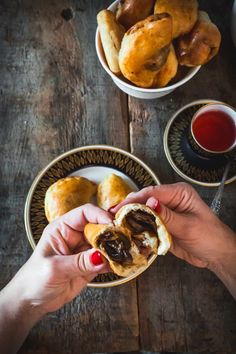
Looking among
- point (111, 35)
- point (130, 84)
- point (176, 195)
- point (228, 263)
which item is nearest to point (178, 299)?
point (228, 263)

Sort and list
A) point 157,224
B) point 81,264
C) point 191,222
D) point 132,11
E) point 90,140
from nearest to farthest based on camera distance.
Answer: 1. point 157,224
2. point 81,264
3. point 191,222
4. point 132,11
5. point 90,140

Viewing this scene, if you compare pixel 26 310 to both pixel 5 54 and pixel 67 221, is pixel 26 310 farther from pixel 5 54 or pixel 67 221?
pixel 5 54

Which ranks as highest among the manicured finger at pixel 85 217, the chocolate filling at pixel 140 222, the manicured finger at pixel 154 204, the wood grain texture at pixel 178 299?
the chocolate filling at pixel 140 222

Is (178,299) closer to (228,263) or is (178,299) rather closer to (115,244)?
(228,263)

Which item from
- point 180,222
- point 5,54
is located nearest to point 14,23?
point 5,54

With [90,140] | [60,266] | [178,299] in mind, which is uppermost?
[90,140]

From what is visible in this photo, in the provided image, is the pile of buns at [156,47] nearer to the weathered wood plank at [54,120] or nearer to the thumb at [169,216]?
the weathered wood plank at [54,120]

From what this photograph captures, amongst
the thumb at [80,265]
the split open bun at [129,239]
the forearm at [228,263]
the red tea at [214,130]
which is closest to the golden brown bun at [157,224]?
the split open bun at [129,239]
